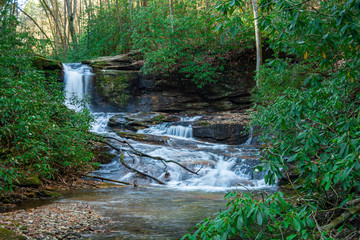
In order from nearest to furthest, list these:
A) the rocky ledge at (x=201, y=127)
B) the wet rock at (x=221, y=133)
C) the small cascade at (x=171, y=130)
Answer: the rocky ledge at (x=201, y=127)
the wet rock at (x=221, y=133)
the small cascade at (x=171, y=130)

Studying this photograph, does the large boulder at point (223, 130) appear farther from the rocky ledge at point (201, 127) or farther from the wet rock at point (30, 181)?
the wet rock at point (30, 181)

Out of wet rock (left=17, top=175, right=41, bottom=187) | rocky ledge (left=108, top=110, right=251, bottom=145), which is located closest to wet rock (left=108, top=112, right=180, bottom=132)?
rocky ledge (left=108, top=110, right=251, bottom=145)

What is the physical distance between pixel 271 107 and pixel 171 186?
4058 millimetres

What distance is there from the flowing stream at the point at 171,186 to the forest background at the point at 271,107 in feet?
2.06

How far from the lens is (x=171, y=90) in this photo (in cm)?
2122

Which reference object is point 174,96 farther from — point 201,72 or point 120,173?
point 120,173

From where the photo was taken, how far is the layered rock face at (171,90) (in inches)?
805

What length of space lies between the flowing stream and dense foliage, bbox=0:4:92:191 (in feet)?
3.87

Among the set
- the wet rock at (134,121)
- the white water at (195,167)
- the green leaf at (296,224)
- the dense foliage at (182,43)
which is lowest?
the white water at (195,167)

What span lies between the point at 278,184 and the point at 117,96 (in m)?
14.4

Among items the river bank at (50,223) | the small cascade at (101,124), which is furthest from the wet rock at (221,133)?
the river bank at (50,223)

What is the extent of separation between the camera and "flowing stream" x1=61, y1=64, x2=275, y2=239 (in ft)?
16.5

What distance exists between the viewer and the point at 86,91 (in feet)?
66.4

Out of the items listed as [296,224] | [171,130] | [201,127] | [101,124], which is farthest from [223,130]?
[296,224]
